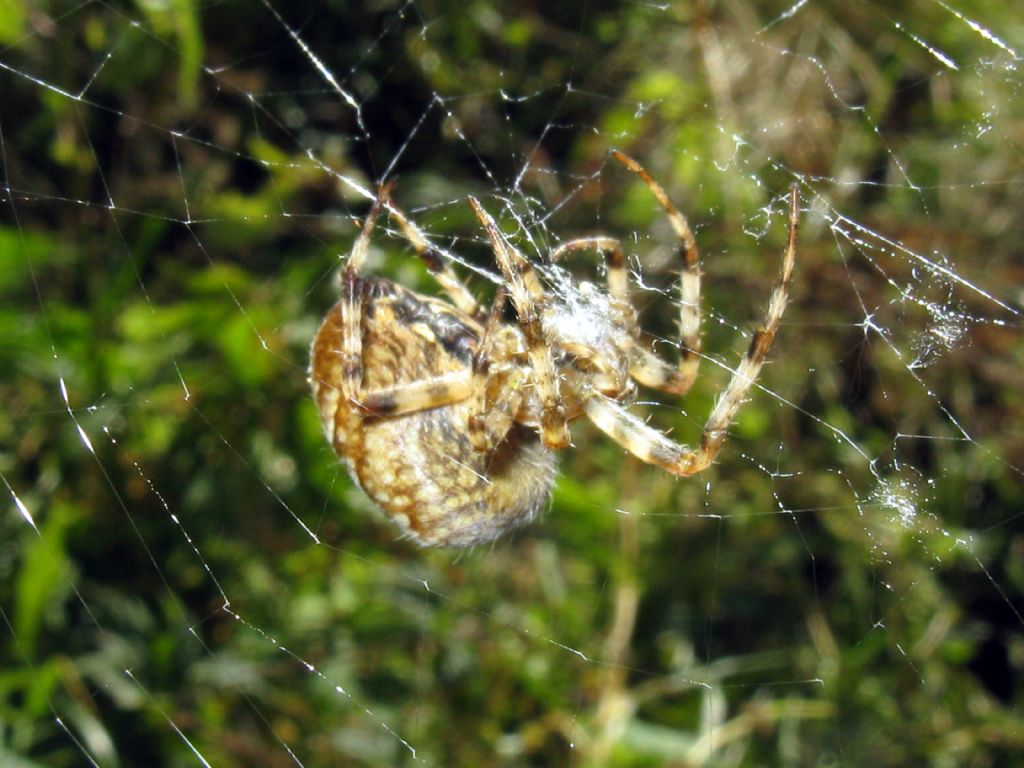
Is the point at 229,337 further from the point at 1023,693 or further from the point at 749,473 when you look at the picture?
the point at 1023,693

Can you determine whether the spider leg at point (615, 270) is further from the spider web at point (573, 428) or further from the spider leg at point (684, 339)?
the spider web at point (573, 428)

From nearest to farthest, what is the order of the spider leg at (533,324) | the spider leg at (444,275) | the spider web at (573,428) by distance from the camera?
the spider leg at (533,324) < the spider leg at (444,275) < the spider web at (573,428)

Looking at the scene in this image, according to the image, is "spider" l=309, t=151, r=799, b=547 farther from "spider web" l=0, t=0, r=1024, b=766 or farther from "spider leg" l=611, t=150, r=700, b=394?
"spider web" l=0, t=0, r=1024, b=766

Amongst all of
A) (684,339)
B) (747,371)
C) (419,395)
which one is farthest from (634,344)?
(419,395)

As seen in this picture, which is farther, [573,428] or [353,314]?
[573,428]

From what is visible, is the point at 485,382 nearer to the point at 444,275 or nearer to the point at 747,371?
the point at 444,275

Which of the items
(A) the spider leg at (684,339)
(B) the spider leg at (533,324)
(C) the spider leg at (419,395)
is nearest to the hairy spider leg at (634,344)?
(A) the spider leg at (684,339)
